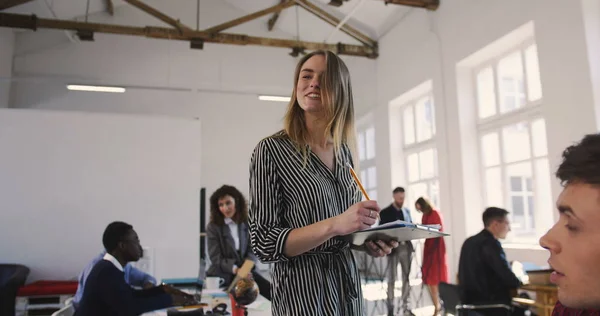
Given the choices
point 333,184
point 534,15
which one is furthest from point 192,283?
point 534,15

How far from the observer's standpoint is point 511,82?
624 cm

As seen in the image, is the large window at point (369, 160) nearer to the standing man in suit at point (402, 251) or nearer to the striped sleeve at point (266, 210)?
the standing man in suit at point (402, 251)

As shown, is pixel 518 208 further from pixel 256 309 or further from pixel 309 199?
pixel 309 199

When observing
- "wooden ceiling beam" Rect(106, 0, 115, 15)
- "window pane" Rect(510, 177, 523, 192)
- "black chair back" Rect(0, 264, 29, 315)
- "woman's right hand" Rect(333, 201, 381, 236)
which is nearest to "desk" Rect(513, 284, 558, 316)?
"window pane" Rect(510, 177, 523, 192)

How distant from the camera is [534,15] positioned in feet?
17.2

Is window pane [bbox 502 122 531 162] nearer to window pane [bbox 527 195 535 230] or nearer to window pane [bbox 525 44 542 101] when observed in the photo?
window pane [bbox 525 44 542 101]

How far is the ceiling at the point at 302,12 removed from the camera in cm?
867

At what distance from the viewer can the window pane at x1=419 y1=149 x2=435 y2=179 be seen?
26.3 ft

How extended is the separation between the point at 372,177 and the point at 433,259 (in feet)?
13.2

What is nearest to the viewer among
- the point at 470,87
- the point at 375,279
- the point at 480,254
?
the point at 480,254

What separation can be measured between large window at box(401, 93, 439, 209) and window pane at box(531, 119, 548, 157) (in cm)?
215

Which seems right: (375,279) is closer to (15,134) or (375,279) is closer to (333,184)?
(15,134)

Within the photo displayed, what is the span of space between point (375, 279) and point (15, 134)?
6.64 metres

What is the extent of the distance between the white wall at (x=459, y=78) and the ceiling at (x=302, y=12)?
334 mm
